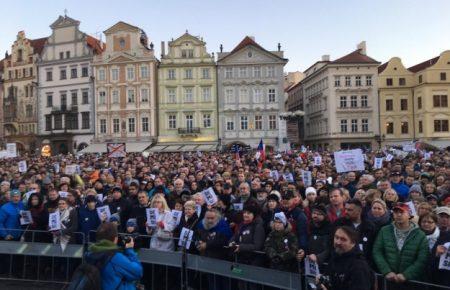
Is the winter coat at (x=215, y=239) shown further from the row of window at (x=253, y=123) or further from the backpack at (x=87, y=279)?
the row of window at (x=253, y=123)

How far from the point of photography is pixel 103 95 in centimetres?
5272

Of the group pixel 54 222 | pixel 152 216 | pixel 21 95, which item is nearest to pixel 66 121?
pixel 21 95

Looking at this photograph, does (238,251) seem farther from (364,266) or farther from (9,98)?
(9,98)

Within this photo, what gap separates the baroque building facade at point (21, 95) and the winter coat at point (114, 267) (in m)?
55.8

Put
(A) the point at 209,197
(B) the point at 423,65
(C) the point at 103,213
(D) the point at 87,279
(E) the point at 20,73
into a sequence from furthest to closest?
(E) the point at 20,73, (B) the point at 423,65, (A) the point at 209,197, (C) the point at 103,213, (D) the point at 87,279

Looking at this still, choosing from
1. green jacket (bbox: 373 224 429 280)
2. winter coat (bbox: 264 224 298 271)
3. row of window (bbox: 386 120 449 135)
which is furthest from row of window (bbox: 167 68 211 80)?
green jacket (bbox: 373 224 429 280)

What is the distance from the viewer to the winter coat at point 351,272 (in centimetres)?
439

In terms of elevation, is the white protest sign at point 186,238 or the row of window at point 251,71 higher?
the row of window at point 251,71

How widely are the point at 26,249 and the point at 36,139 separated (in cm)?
5093

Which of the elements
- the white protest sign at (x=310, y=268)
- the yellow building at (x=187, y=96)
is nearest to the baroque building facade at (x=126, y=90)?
the yellow building at (x=187, y=96)

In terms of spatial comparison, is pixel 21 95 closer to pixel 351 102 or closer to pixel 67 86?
pixel 67 86

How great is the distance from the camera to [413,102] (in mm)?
53469

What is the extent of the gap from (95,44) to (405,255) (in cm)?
5537

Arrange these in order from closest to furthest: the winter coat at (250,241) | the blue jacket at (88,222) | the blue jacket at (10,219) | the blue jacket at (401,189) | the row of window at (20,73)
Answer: the winter coat at (250,241) < the blue jacket at (88,222) < the blue jacket at (10,219) < the blue jacket at (401,189) < the row of window at (20,73)
